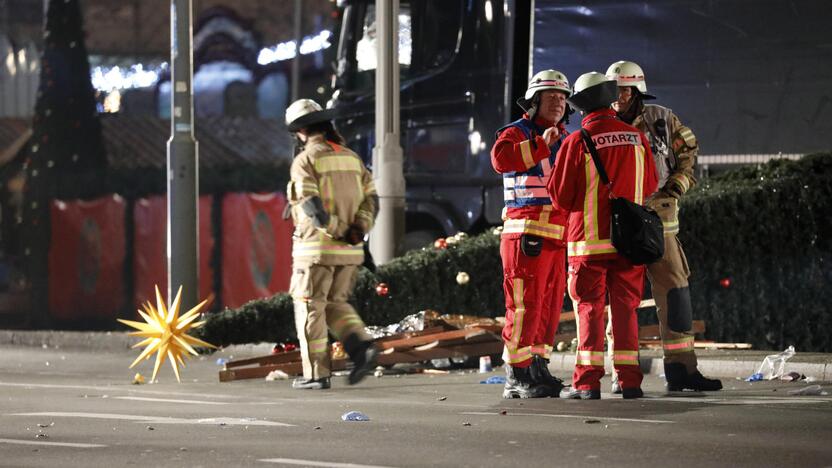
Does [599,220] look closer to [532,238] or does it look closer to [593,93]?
[532,238]

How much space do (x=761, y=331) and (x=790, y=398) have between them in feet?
14.1

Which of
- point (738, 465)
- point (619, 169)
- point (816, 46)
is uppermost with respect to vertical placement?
point (816, 46)

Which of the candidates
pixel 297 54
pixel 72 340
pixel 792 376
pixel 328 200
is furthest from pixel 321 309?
pixel 297 54

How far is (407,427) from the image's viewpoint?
8.89 metres

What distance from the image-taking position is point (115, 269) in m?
23.5

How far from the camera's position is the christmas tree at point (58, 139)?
76.7ft

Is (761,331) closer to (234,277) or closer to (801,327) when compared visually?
(801,327)

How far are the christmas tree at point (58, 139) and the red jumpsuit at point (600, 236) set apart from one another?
14260mm

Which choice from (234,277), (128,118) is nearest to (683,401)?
(234,277)

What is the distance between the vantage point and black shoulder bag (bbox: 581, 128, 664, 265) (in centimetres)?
988

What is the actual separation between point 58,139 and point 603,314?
14.8m

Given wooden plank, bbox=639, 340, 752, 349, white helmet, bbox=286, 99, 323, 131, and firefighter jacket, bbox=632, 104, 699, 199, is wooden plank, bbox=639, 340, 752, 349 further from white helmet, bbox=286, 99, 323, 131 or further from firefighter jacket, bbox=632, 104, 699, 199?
white helmet, bbox=286, 99, 323, 131

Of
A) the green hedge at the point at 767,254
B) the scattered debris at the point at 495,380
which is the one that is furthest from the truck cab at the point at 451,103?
the scattered debris at the point at 495,380

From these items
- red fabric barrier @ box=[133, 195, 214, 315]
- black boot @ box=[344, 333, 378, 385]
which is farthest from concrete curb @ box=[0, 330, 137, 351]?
black boot @ box=[344, 333, 378, 385]
